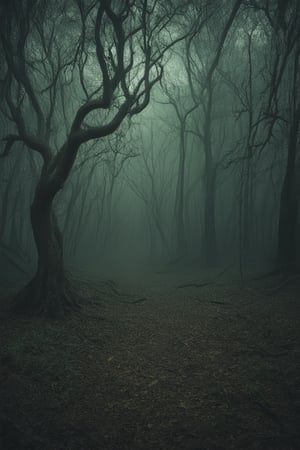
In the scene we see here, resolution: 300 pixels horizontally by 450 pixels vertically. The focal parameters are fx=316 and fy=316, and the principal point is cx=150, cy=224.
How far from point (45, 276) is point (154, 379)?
4.57 meters

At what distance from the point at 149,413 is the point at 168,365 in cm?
157

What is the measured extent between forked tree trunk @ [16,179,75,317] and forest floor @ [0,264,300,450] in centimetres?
49

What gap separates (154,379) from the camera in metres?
5.51

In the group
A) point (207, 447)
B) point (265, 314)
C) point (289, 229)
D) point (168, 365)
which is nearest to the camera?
point (207, 447)

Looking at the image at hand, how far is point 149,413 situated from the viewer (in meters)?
4.51

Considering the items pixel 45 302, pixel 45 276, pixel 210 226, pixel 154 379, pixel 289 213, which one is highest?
pixel 289 213

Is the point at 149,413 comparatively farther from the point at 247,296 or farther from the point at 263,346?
the point at 247,296

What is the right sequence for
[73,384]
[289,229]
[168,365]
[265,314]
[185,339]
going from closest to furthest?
[73,384] → [168,365] → [185,339] → [265,314] → [289,229]

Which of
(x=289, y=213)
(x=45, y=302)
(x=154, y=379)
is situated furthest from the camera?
(x=289, y=213)

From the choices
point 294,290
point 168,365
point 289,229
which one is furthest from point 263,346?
point 289,229

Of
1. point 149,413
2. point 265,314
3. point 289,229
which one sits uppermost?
point 289,229

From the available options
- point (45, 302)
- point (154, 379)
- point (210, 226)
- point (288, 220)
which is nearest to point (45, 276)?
point (45, 302)

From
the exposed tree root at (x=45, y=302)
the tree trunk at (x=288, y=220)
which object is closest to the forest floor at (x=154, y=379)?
the exposed tree root at (x=45, y=302)

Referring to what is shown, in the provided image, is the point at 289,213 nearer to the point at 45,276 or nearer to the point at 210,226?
the point at 210,226
